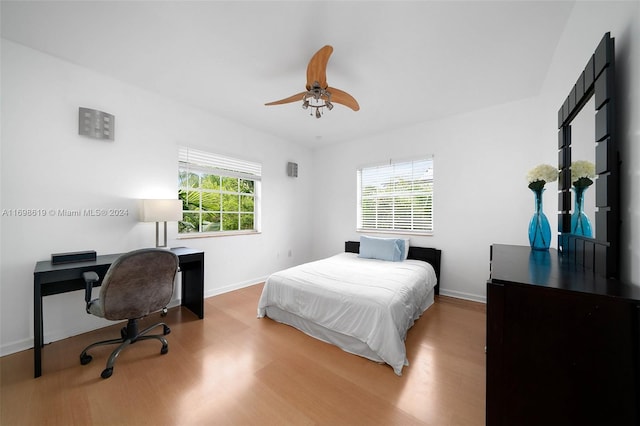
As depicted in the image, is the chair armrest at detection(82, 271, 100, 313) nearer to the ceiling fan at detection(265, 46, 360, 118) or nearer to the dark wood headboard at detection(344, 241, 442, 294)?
the ceiling fan at detection(265, 46, 360, 118)

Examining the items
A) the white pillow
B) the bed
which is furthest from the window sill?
the white pillow

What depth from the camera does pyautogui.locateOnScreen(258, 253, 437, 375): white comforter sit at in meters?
1.96

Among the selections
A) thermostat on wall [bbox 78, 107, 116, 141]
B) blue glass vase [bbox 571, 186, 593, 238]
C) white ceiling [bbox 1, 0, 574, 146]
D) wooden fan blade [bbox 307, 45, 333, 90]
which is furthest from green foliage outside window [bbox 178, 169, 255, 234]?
blue glass vase [bbox 571, 186, 593, 238]

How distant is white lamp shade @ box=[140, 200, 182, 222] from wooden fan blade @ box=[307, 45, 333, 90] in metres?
2.05

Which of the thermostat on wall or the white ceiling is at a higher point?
the white ceiling

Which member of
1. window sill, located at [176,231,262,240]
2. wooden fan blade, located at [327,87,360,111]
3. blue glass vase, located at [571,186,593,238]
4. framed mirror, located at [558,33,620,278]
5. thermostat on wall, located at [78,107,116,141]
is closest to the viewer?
framed mirror, located at [558,33,620,278]

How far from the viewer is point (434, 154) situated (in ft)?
12.2

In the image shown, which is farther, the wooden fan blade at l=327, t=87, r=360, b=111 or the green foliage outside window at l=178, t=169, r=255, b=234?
the green foliage outside window at l=178, t=169, r=255, b=234

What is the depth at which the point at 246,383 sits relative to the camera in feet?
5.77

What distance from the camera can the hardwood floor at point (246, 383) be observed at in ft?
4.83

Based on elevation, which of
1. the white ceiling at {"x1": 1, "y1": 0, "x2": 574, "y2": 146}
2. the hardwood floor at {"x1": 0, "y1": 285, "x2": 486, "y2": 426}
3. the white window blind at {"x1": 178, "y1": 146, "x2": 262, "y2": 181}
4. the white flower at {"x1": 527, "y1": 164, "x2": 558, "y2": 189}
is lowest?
the hardwood floor at {"x1": 0, "y1": 285, "x2": 486, "y2": 426}

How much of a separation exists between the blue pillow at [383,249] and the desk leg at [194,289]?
92.1 inches

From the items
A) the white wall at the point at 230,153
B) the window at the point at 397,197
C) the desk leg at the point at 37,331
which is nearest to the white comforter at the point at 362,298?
the window at the point at 397,197

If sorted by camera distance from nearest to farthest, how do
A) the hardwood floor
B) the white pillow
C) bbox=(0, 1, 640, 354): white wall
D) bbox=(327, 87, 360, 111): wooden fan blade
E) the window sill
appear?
the hardwood floor < bbox=(0, 1, 640, 354): white wall < bbox=(327, 87, 360, 111): wooden fan blade < the window sill < the white pillow
